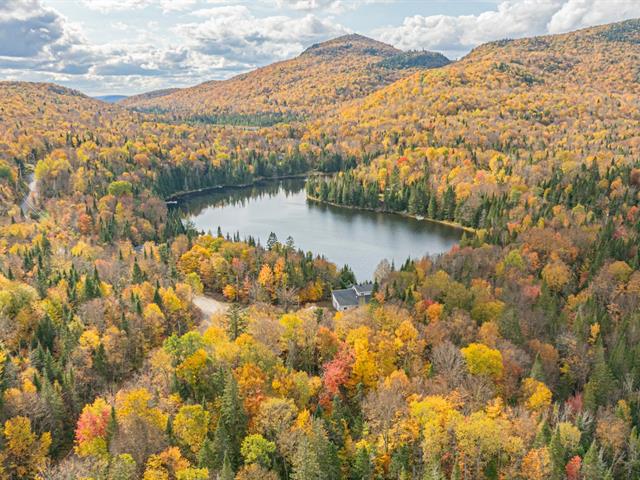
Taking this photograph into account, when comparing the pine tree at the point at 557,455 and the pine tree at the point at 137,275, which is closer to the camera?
the pine tree at the point at 557,455

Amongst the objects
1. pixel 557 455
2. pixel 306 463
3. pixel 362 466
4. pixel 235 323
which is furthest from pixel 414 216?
pixel 306 463

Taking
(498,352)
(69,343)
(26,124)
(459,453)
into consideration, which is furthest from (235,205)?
(459,453)

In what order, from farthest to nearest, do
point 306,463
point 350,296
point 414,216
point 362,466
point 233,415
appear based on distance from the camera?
point 414,216 < point 350,296 < point 233,415 < point 362,466 < point 306,463

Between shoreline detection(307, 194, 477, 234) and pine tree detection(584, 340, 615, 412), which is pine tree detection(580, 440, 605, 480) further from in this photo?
shoreline detection(307, 194, 477, 234)

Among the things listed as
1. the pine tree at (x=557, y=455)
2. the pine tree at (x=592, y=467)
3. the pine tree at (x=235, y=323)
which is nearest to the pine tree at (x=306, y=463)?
the pine tree at (x=557, y=455)

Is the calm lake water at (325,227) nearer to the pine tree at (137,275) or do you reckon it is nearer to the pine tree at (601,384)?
the pine tree at (137,275)

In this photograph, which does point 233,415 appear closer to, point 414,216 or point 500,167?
point 414,216
